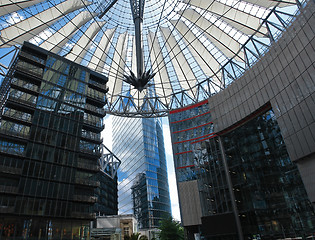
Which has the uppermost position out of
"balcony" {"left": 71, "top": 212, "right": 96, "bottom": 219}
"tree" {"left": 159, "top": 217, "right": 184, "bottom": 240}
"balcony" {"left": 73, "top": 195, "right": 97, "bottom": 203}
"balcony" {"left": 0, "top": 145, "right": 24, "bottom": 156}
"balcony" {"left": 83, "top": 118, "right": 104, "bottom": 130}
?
"balcony" {"left": 83, "top": 118, "right": 104, "bottom": 130}

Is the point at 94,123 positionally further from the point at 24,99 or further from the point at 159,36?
the point at 159,36

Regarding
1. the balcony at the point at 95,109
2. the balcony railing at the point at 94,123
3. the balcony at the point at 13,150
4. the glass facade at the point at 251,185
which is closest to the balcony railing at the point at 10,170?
the balcony at the point at 13,150

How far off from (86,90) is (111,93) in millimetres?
6509

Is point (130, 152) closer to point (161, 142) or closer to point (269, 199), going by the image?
point (161, 142)

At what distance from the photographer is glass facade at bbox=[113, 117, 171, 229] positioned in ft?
228

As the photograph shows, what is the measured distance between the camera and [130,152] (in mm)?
83875

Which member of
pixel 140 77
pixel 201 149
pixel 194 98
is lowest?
pixel 201 149

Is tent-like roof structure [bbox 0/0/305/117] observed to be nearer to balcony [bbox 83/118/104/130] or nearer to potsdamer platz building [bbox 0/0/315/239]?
potsdamer platz building [bbox 0/0/315/239]

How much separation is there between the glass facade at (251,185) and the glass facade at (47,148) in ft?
59.9

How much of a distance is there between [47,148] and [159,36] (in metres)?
26.7

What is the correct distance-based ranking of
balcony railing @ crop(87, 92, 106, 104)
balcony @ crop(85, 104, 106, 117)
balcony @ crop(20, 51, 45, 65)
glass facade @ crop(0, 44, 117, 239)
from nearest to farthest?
glass facade @ crop(0, 44, 117, 239) → balcony @ crop(20, 51, 45, 65) → balcony @ crop(85, 104, 106, 117) → balcony railing @ crop(87, 92, 106, 104)

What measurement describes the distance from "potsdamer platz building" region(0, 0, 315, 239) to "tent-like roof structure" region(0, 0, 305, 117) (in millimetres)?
177

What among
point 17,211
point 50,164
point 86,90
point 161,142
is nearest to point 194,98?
point 86,90

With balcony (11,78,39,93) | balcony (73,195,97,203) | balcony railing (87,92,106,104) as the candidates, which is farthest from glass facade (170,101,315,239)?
balcony (11,78,39,93)
